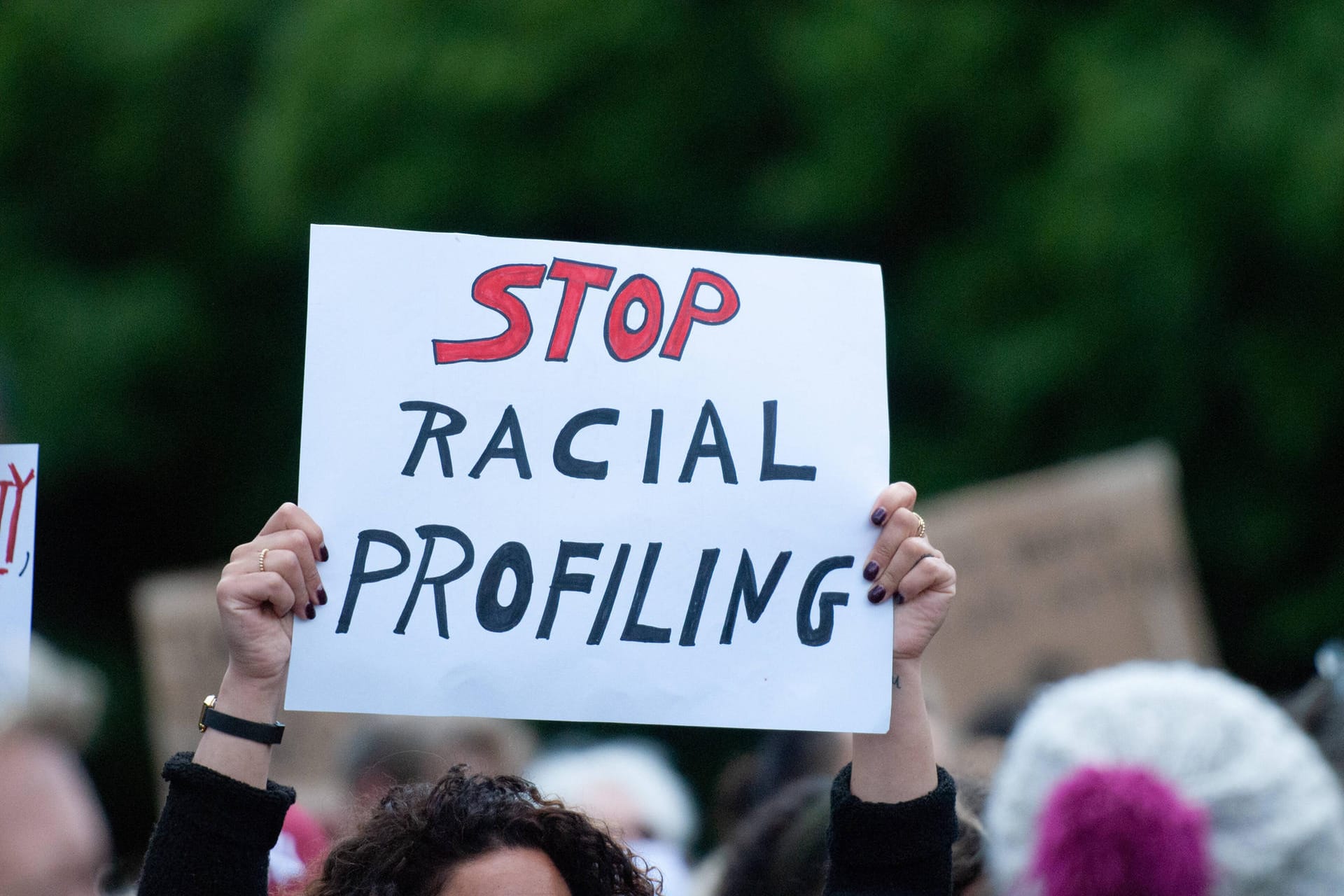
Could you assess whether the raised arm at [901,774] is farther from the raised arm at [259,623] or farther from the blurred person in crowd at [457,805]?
the raised arm at [259,623]

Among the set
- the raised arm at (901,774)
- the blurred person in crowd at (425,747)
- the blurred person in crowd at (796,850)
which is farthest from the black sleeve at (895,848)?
the blurred person in crowd at (425,747)

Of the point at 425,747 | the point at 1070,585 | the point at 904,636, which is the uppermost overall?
the point at 904,636

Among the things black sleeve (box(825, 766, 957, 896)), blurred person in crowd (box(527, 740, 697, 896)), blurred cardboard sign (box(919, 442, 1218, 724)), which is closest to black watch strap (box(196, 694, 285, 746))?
black sleeve (box(825, 766, 957, 896))

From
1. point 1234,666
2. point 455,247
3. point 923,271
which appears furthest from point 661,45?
point 455,247

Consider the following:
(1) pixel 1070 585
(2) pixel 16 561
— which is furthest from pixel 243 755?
(1) pixel 1070 585

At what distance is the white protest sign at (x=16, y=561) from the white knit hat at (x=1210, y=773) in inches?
45.9

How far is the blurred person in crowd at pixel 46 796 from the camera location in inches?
62.4

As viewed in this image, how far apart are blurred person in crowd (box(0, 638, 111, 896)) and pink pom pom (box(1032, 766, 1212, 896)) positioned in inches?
43.8

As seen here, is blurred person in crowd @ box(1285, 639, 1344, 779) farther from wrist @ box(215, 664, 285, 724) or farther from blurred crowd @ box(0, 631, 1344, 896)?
wrist @ box(215, 664, 285, 724)

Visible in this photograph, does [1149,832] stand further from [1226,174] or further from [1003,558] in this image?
[1226,174]

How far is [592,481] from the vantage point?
172 cm

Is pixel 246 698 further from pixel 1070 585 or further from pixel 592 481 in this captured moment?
pixel 1070 585

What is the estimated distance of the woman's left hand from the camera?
1711 mm

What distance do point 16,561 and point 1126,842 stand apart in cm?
129
